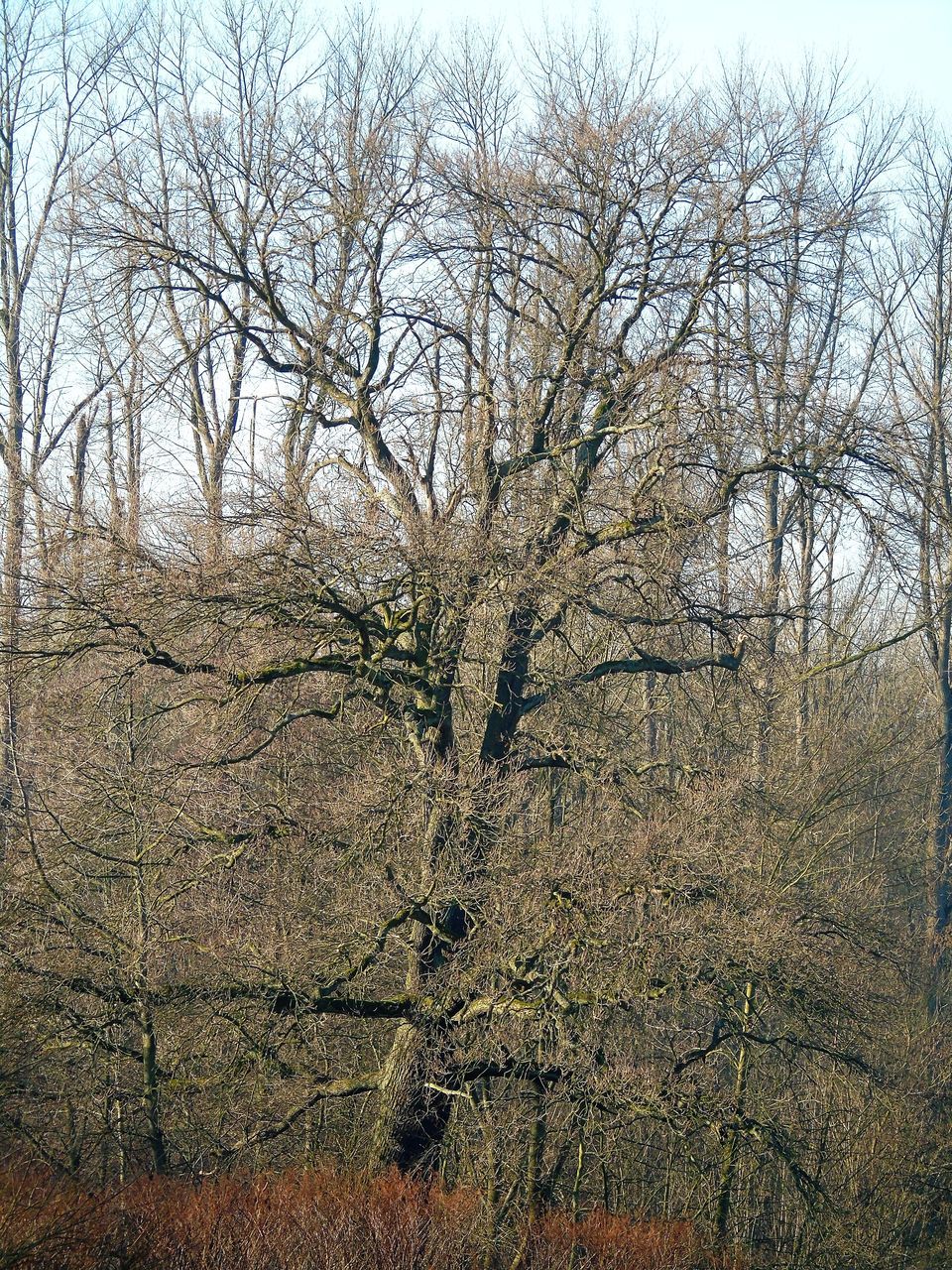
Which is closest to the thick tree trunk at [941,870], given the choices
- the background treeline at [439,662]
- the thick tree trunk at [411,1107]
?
the background treeline at [439,662]

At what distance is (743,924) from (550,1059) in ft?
6.02

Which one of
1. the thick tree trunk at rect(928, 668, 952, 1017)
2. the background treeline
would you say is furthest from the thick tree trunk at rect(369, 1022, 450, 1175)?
the thick tree trunk at rect(928, 668, 952, 1017)

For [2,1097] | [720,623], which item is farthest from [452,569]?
[2,1097]

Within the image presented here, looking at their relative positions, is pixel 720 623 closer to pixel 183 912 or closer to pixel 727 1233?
pixel 183 912

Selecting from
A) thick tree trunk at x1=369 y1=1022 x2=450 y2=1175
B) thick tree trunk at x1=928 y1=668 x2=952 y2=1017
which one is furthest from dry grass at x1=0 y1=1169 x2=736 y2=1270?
thick tree trunk at x1=928 y1=668 x2=952 y2=1017

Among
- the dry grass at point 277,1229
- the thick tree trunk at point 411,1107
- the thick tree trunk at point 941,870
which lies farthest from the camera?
the thick tree trunk at point 941,870

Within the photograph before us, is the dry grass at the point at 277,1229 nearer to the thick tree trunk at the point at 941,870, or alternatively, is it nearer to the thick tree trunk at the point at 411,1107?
the thick tree trunk at the point at 411,1107

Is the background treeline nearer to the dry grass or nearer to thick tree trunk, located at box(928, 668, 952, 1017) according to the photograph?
the dry grass

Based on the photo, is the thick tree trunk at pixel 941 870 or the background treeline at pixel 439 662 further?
the thick tree trunk at pixel 941 870

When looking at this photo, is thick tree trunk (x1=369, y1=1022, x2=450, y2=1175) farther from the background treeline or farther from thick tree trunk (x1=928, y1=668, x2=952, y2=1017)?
thick tree trunk (x1=928, y1=668, x2=952, y2=1017)

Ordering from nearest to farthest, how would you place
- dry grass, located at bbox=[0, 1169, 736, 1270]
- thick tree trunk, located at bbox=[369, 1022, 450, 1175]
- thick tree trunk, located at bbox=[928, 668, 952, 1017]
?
dry grass, located at bbox=[0, 1169, 736, 1270] < thick tree trunk, located at bbox=[369, 1022, 450, 1175] < thick tree trunk, located at bbox=[928, 668, 952, 1017]

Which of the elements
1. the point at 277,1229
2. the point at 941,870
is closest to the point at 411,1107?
the point at 277,1229

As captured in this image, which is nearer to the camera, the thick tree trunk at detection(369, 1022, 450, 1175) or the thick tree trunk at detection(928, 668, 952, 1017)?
the thick tree trunk at detection(369, 1022, 450, 1175)

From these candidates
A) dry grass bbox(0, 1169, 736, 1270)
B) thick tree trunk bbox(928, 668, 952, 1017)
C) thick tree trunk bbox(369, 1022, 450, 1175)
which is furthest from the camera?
thick tree trunk bbox(928, 668, 952, 1017)
